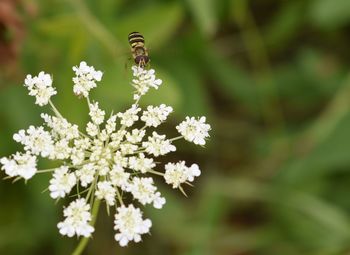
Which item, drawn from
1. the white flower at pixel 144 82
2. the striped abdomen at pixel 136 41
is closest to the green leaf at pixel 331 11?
the striped abdomen at pixel 136 41

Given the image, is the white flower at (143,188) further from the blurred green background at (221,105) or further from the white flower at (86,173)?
the blurred green background at (221,105)

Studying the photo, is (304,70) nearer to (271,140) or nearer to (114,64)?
(271,140)

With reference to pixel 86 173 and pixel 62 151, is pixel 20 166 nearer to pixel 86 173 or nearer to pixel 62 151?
pixel 62 151

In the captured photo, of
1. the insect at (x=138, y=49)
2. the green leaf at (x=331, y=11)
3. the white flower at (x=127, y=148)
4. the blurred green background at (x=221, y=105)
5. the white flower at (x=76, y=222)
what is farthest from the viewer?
the green leaf at (x=331, y=11)

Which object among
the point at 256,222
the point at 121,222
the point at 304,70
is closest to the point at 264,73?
the point at 304,70

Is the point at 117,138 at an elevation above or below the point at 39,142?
above

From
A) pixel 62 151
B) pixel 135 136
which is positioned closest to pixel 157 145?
pixel 135 136

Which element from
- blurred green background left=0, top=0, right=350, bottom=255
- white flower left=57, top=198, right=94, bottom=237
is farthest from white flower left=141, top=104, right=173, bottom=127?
blurred green background left=0, top=0, right=350, bottom=255
